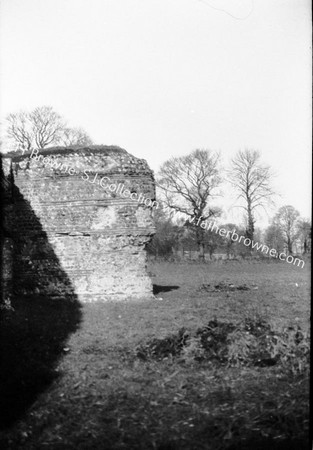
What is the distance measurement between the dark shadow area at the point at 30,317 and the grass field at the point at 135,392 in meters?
0.03

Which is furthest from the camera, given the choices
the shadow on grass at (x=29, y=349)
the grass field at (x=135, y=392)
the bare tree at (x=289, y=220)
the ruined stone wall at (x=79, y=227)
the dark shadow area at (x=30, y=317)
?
the bare tree at (x=289, y=220)

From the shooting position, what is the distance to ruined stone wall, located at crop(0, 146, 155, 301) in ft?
41.0

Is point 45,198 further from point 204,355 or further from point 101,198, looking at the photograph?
point 204,355

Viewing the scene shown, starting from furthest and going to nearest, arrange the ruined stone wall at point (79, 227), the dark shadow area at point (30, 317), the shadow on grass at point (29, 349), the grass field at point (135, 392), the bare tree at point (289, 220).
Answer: the bare tree at point (289, 220), the ruined stone wall at point (79, 227), the dark shadow area at point (30, 317), the shadow on grass at point (29, 349), the grass field at point (135, 392)

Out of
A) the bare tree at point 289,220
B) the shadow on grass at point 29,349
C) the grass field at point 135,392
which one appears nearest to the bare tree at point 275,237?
the bare tree at point 289,220

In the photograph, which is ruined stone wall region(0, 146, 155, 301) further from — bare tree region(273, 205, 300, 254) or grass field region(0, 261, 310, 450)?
bare tree region(273, 205, 300, 254)

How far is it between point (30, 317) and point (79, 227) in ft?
12.9

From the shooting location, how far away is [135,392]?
5.15 m

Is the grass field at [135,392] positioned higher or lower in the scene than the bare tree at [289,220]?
lower

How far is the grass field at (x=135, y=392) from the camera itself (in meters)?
4.02

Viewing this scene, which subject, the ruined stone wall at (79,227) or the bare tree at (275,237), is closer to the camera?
the ruined stone wall at (79,227)

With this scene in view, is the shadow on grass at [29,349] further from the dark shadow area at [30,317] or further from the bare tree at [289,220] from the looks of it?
the bare tree at [289,220]

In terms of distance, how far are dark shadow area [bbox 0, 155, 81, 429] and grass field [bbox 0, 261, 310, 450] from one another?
3cm

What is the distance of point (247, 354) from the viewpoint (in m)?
6.21
